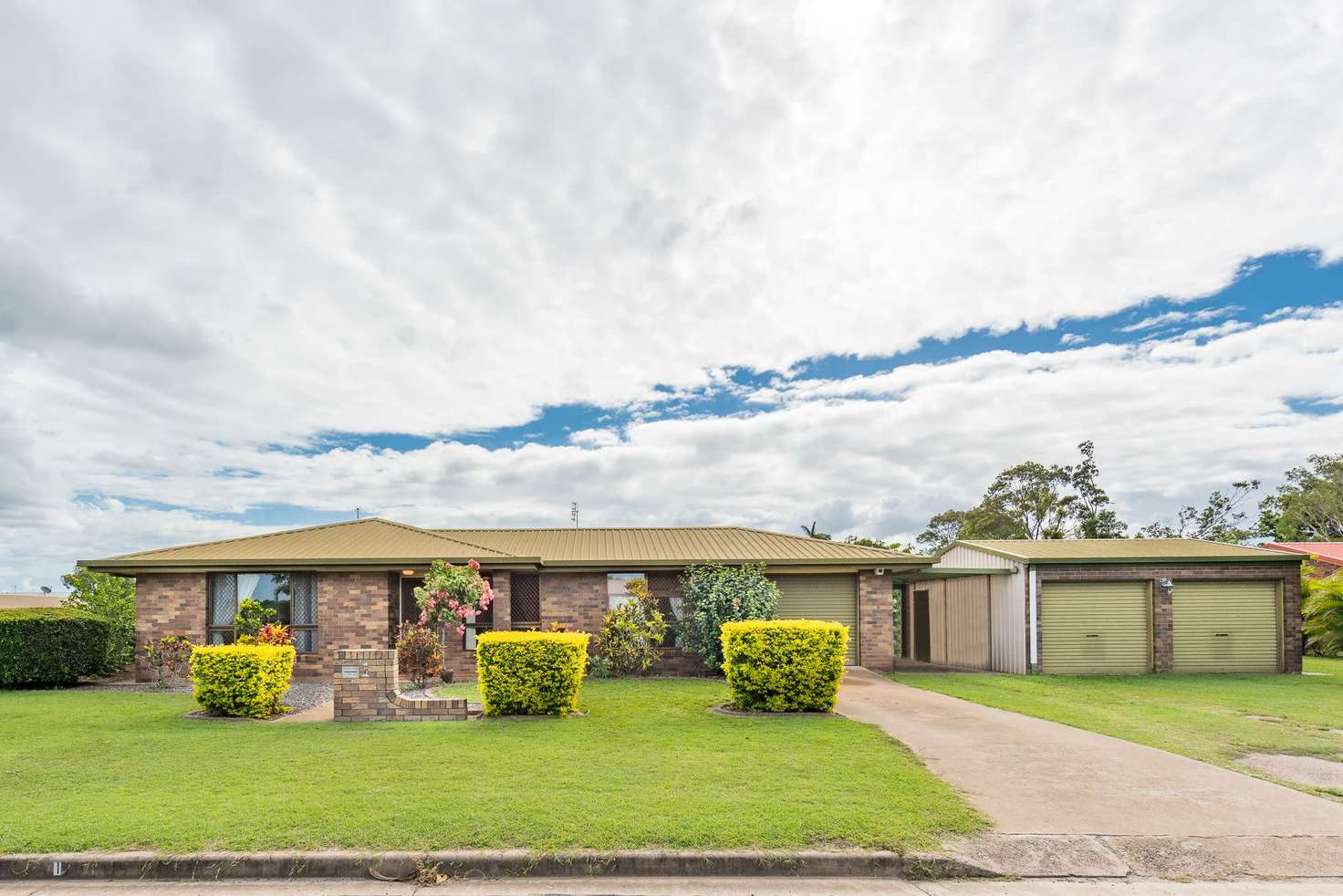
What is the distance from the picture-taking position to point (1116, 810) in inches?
267

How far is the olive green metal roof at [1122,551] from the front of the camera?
749 inches

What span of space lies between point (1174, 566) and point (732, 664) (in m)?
13.0

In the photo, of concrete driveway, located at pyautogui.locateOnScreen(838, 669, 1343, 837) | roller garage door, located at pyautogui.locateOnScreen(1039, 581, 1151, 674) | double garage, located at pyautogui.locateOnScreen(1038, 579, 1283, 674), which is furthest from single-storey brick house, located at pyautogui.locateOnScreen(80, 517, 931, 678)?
concrete driveway, located at pyautogui.locateOnScreen(838, 669, 1343, 837)

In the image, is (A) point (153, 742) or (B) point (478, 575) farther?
(B) point (478, 575)

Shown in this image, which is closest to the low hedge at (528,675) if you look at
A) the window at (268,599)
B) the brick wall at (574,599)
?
the brick wall at (574,599)

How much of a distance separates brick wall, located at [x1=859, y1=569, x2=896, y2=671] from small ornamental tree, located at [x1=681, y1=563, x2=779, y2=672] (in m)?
2.12

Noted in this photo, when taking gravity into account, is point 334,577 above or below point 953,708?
above

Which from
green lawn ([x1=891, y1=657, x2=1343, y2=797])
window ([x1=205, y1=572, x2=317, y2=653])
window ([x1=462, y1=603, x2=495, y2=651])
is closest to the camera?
green lawn ([x1=891, y1=657, x2=1343, y2=797])

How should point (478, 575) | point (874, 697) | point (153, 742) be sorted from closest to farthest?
point (153, 742) → point (874, 697) → point (478, 575)

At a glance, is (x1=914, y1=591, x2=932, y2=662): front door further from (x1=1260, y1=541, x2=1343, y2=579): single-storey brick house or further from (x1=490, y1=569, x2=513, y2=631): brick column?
(x1=490, y1=569, x2=513, y2=631): brick column

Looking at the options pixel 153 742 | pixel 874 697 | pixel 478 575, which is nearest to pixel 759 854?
pixel 153 742

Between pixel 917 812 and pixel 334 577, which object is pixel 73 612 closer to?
pixel 334 577

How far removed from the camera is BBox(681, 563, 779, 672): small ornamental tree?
16.7 metres

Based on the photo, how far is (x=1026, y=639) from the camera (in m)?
19.0
